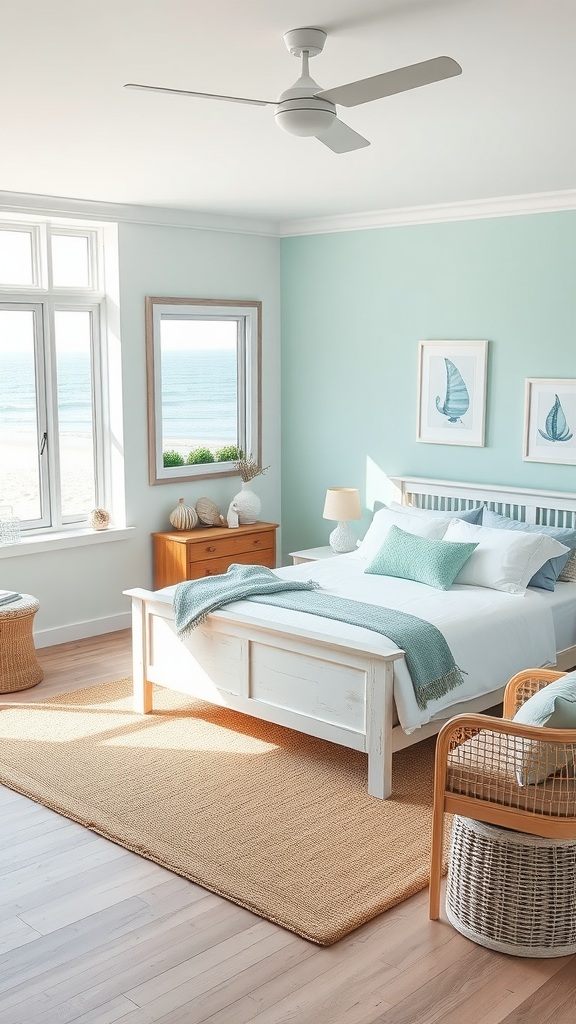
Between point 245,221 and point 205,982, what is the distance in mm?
5060

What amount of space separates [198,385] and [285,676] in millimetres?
3007

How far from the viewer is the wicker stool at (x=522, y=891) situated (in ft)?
9.46

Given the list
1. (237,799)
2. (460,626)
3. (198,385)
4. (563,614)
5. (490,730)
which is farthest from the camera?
(198,385)

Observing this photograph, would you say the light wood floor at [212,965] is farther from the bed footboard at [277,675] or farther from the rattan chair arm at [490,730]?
the bed footboard at [277,675]

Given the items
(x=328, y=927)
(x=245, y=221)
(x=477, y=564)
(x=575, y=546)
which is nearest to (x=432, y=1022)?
(x=328, y=927)

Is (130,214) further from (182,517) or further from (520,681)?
(520,681)

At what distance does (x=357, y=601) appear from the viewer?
4.64 meters

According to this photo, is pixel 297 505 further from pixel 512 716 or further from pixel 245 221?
pixel 512 716

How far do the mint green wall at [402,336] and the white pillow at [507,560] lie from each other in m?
0.62

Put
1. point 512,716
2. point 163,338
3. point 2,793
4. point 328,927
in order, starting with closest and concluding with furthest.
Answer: point 328,927, point 512,716, point 2,793, point 163,338

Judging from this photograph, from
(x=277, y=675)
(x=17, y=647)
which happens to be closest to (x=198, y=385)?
(x=17, y=647)

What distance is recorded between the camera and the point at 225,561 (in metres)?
6.45

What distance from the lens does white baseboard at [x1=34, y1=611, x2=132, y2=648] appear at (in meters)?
5.93

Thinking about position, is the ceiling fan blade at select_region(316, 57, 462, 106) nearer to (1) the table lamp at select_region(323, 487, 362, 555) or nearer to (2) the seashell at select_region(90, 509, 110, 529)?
(1) the table lamp at select_region(323, 487, 362, 555)
